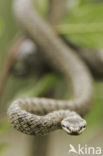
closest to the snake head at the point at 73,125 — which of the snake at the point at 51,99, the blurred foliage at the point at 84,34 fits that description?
the snake at the point at 51,99

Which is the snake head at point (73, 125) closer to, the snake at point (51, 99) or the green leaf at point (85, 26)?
the snake at point (51, 99)

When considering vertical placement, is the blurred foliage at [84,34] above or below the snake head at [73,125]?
above

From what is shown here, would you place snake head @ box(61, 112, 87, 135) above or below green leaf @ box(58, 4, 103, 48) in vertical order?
below

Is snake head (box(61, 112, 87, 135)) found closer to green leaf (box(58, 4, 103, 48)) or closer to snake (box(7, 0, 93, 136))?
snake (box(7, 0, 93, 136))

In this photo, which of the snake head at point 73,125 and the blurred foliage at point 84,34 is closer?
the snake head at point 73,125

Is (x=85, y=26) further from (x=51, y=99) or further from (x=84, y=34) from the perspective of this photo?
(x=51, y=99)

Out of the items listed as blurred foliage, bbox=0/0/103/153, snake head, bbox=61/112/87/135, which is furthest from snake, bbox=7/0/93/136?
blurred foliage, bbox=0/0/103/153

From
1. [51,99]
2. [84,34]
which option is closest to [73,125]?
[51,99]
